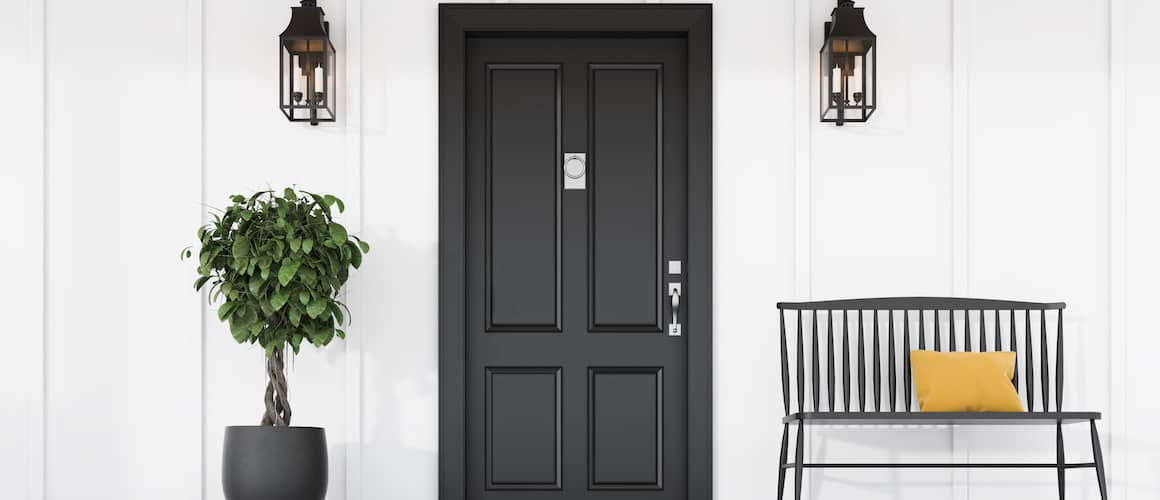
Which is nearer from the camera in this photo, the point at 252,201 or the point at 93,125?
the point at 252,201

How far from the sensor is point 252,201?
3.19 metres

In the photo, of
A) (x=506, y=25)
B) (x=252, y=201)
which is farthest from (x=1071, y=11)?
(x=252, y=201)

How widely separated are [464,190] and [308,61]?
764mm

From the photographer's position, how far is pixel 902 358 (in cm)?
360

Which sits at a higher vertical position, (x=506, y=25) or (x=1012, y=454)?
(x=506, y=25)

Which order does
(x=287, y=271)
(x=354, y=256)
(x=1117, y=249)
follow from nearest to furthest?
1. (x=287, y=271)
2. (x=354, y=256)
3. (x=1117, y=249)

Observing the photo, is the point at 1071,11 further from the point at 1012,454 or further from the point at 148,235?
the point at 148,235

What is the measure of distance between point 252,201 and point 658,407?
1.74 meters

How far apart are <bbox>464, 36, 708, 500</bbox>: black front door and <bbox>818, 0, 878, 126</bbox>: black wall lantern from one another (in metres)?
0.58

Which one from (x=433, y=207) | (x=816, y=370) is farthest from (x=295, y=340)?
(x=816, y=370)

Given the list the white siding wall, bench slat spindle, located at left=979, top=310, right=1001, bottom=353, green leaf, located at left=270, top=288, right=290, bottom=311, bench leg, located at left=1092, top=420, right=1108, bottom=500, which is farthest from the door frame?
bench leg, located at left=1092, top=420, right=1108, bottom=500

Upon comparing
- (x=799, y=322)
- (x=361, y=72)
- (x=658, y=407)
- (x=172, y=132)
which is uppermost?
(x=361, y=72)

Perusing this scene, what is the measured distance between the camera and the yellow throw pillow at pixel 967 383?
3271mm

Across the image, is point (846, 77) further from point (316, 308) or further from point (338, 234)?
point (316, 308)
